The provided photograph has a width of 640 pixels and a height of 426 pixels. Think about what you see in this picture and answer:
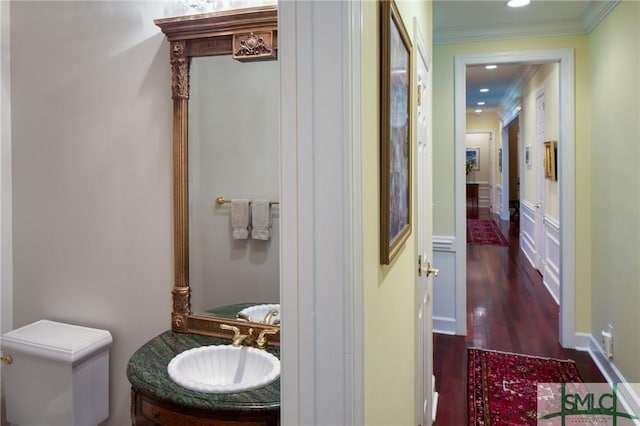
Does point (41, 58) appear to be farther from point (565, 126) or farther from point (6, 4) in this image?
point (565, 126)

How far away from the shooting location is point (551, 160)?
15.2 ft

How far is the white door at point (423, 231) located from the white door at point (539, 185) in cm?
382

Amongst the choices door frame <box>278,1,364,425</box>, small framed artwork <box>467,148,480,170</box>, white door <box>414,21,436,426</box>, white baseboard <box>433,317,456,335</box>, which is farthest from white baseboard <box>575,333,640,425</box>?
small framed artwork <box>467,148,480,170</box>

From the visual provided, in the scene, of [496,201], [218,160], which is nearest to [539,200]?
[218,160]

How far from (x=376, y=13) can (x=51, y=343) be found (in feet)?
5.68

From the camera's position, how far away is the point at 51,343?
180cm

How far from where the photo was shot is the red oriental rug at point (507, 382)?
250cm

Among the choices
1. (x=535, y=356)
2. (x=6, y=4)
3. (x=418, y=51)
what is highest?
(x=6, y=4)

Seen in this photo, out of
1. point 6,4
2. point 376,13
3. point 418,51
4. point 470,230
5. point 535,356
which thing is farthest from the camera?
point 470,230

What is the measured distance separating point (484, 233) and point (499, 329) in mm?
5639

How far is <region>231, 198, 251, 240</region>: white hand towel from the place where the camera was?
187 centimetres

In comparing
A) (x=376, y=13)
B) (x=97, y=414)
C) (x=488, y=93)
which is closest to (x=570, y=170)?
(x=376, y=13)

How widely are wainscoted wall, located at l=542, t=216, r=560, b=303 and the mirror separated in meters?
3.74

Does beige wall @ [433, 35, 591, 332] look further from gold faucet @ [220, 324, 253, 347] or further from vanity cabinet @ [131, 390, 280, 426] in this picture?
vanity cabinet @ [131, 390, 280, 426]
